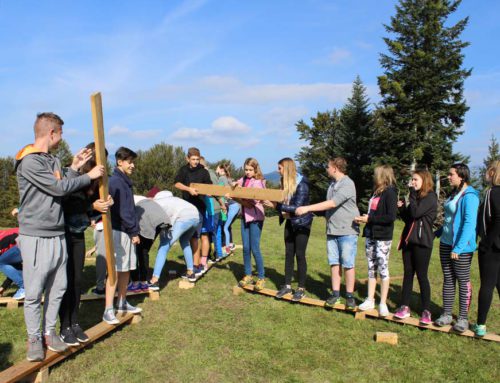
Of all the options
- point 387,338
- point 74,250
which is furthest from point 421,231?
point 74,250

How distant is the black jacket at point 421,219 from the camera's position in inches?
221

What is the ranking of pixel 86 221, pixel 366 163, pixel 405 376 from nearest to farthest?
pixel 405 376
pixel 86 221
pixel 366 163

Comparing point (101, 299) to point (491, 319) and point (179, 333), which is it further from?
point (491, 319)

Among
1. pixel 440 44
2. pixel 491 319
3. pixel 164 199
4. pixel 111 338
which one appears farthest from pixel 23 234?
pixel 440 44

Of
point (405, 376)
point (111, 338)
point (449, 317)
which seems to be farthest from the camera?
point (449, 317)

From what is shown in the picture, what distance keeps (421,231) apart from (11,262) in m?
5.99

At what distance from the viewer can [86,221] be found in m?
4.64

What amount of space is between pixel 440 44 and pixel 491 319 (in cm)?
3595

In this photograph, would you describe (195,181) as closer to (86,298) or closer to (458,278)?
(86,298)

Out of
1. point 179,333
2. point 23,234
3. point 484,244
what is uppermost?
point 23,234

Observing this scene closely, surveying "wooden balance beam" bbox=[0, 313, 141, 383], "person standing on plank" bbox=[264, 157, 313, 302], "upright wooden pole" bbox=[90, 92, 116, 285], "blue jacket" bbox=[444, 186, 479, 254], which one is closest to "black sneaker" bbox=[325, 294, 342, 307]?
"person standing on plank" bbox=[264, 157, 313, 302]

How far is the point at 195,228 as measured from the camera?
7.46m

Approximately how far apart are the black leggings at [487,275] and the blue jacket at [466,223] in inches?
7.3

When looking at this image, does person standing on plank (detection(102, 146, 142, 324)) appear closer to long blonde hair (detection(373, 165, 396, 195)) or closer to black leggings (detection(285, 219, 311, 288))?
black leggings (detection(285, 219, 311, 288))
